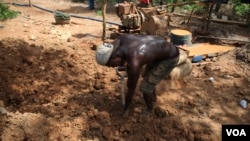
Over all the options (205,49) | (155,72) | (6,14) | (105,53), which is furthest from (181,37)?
(6,14)

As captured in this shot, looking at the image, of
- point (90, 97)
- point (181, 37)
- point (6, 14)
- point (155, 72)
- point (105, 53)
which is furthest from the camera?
point (6, 14)

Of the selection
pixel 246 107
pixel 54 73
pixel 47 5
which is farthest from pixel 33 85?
pixel 47 5

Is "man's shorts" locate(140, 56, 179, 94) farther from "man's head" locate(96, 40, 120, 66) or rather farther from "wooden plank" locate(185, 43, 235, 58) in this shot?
"wooden plank" locate(185, 43, 235, 58)

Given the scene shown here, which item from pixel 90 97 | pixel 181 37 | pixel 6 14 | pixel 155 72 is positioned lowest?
pixel 90 97

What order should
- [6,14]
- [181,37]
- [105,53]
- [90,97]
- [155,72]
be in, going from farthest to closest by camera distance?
[6,14] < [181,37] < [90,97] < [155,72] < [105,53]

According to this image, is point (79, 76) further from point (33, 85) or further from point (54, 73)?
point (33, 85)

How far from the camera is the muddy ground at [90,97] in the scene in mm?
4166

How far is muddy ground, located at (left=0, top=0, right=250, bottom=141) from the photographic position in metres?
4.17

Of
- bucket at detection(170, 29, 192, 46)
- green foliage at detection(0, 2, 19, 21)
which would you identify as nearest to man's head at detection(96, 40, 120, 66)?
bucket at detection(170, 29, 192, 46)

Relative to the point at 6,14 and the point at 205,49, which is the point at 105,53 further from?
the point at 6,14

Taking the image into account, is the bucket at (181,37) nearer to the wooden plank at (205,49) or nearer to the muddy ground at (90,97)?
the wooden plank at (205,49)

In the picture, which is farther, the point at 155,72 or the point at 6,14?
the point at 6,14

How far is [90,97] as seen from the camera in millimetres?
5094

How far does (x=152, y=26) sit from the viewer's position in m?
7.49
